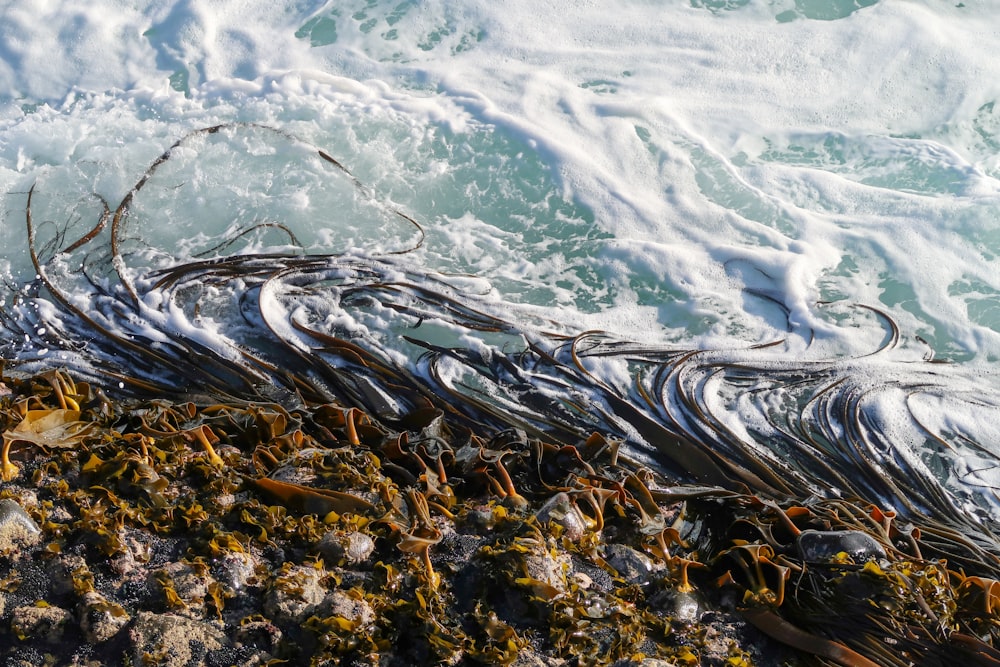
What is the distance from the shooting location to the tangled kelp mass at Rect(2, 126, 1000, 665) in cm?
217

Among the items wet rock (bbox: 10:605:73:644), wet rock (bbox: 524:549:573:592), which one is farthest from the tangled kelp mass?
wet rock (bbox: 10:605:73:644)

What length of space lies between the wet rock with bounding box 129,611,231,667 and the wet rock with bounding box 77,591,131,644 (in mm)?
41

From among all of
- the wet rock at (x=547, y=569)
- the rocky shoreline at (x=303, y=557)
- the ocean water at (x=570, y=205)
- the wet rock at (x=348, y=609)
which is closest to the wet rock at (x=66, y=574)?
the rocky shoreline at (x=303, y=557)

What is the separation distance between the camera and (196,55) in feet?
16.8

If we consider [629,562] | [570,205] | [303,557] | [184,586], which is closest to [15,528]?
[184,586]

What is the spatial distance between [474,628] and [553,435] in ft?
4.06

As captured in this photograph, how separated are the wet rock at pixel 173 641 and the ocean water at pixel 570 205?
165 cm

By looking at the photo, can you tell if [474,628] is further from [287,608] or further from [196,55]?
[196,55]

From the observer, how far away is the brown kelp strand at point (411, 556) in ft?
6.48

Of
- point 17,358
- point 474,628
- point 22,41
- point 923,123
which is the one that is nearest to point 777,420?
point 474,628

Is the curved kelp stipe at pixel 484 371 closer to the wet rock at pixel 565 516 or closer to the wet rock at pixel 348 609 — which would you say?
the wet rock at pixel 565 516

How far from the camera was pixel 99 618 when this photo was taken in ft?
6.14

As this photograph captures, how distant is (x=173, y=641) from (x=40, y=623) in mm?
323

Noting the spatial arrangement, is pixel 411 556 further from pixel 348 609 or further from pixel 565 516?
pixel 565 516
